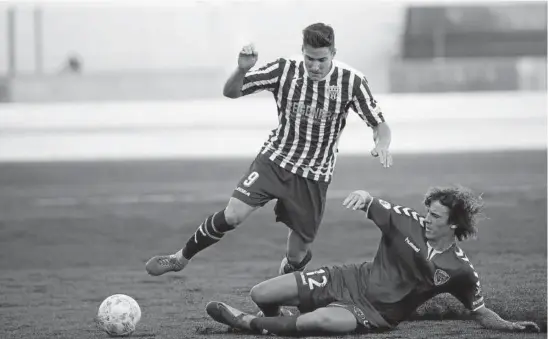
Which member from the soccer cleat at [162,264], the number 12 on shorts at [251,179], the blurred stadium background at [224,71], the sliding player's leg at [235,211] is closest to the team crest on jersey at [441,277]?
the sliding player's leg at [235,211]

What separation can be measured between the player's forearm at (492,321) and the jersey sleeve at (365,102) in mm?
1452

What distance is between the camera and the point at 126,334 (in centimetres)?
567

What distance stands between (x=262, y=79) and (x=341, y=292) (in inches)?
61.8

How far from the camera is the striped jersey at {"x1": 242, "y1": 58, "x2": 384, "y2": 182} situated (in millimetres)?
6348

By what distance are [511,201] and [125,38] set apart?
8.74 m

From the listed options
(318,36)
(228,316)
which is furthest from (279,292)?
(318,36)

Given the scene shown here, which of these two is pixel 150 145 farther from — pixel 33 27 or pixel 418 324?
pixel 418 324

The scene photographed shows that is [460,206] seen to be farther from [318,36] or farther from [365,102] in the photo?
[318,36]

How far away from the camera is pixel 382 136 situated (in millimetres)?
6297

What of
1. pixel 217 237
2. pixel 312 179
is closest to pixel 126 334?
pixel 217 237

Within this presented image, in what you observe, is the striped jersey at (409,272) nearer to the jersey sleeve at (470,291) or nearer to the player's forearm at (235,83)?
the jersey sleeve at (470,291)

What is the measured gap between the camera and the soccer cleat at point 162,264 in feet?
21.3

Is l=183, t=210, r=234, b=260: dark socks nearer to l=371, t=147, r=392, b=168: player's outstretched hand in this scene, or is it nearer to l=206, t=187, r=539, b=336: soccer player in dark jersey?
l=206, t=187, r=539, b=336: soccer player in dark jersey

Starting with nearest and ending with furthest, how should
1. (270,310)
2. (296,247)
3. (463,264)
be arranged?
1. (463,264)
2. (270,310)
3. (296,247)
